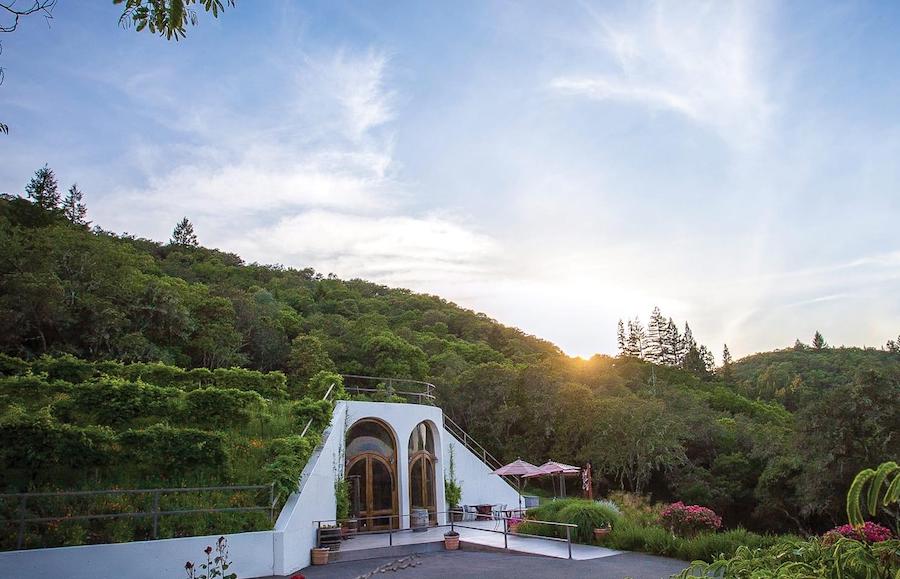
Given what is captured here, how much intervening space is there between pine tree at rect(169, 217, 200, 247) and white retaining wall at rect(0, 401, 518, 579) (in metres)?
48.0

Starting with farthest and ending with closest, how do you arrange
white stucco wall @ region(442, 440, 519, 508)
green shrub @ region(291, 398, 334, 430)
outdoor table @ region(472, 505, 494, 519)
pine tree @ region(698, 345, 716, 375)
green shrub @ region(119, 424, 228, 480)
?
pine tree @ region(698, 345, 716, 375), white stucco wall @ region(442, 440, 519, 508), outdoor table @ region(472, 505, 494, 519), green shrub @ region(291, 398, 334, 430), green shrub @ region(119, 424, 228, 480)

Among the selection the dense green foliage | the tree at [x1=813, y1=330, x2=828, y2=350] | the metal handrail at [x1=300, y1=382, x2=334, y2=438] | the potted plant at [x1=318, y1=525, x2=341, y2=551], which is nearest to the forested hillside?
the dense green foliage

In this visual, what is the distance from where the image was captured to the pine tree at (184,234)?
59562 mm

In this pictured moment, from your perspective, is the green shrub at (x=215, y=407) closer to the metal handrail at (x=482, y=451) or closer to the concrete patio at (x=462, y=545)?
the concrete patio at (x=462, y=545)

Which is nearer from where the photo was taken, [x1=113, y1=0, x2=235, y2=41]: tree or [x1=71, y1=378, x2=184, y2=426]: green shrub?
[x1=113, y1=0, x2=235, y2=41]: tree

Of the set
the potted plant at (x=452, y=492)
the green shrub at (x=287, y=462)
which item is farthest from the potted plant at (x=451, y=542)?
the potted plant at (x=452, y=492)

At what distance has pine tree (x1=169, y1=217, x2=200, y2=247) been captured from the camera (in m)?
59.6

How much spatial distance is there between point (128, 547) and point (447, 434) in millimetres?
11810

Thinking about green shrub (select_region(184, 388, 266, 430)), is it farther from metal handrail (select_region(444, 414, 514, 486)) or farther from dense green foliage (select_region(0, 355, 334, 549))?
metal handrail (select_region(444, 414, 514, 486))

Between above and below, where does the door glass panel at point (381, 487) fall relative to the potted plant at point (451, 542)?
above

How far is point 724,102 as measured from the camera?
11.4 m

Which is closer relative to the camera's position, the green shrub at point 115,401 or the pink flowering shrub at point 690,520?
the pink flowering shrub at point 690,520

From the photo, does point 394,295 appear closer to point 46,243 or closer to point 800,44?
Result: point 46,243

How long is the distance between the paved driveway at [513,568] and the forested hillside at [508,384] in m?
12.9
